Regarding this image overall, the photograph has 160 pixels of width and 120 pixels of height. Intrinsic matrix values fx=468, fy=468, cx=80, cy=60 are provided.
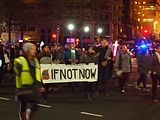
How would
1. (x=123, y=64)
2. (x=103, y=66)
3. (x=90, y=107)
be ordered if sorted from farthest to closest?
(x=123, y=64) → (x=103, y=66) → (x=90, y=107)

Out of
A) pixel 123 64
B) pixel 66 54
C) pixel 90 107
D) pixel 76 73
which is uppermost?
pixel 66 54

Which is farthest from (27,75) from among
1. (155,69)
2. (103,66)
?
(103,66)

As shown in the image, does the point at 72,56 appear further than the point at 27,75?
Yes

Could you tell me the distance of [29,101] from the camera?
29.8 feet

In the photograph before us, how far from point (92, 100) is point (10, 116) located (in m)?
3.69

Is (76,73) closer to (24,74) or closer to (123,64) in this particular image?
(123,64)

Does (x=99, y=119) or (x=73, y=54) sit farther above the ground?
(x=73, y=54)

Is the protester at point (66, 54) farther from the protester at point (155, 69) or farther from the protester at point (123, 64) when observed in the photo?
the protester at point (155, 69)

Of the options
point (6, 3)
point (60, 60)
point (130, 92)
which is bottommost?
point (130, 92)

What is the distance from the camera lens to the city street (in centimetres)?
1120

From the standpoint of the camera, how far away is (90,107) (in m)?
12.8

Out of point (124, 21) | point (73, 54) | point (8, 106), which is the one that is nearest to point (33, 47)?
point (8, 106)

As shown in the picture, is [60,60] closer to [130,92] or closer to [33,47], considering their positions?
[130,92]

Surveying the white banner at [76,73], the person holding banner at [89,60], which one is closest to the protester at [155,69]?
the white banner at [76,73]
